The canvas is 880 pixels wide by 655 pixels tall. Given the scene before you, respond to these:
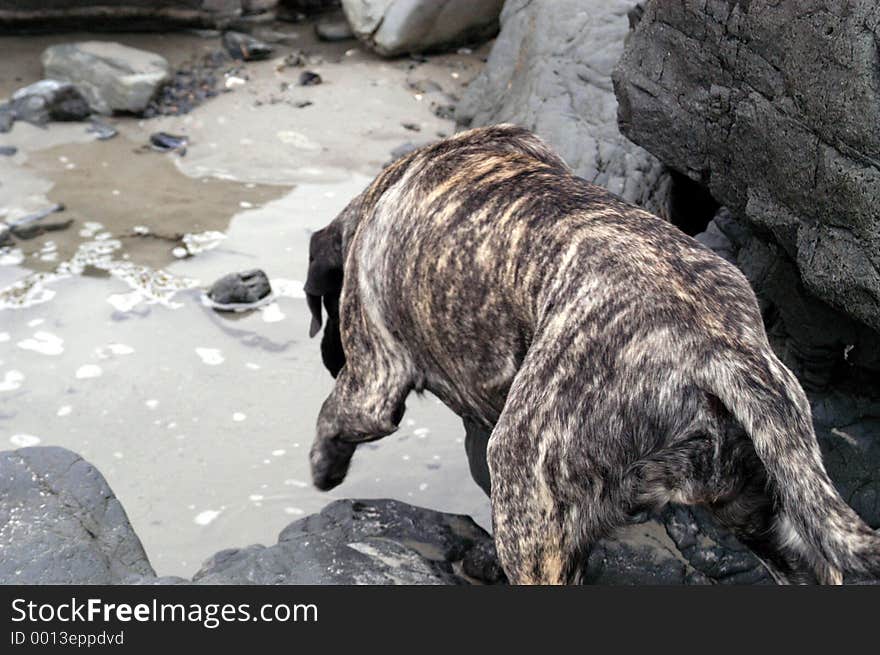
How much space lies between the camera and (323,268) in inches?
171

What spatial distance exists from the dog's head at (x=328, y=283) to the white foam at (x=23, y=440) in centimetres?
138

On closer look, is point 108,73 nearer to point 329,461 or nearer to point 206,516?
point 206,516

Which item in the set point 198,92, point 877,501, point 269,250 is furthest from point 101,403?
point 198,92

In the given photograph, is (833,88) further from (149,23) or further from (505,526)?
(149,23)

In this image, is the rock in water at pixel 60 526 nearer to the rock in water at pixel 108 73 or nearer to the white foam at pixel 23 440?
the white foam at pixel 23 440

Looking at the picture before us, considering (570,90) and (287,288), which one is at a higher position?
(570,90)

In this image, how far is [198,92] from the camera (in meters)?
8.60

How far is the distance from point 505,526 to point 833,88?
1.58m

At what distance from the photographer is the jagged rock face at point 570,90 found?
5.54 metres

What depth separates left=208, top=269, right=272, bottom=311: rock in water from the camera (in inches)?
233

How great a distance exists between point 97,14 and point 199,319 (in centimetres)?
433

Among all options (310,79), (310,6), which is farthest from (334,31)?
(310,79)

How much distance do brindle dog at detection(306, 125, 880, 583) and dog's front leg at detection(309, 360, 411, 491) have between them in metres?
0.25

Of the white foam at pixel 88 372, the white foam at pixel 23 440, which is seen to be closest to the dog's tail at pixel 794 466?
the white foam at pixel 23 440
